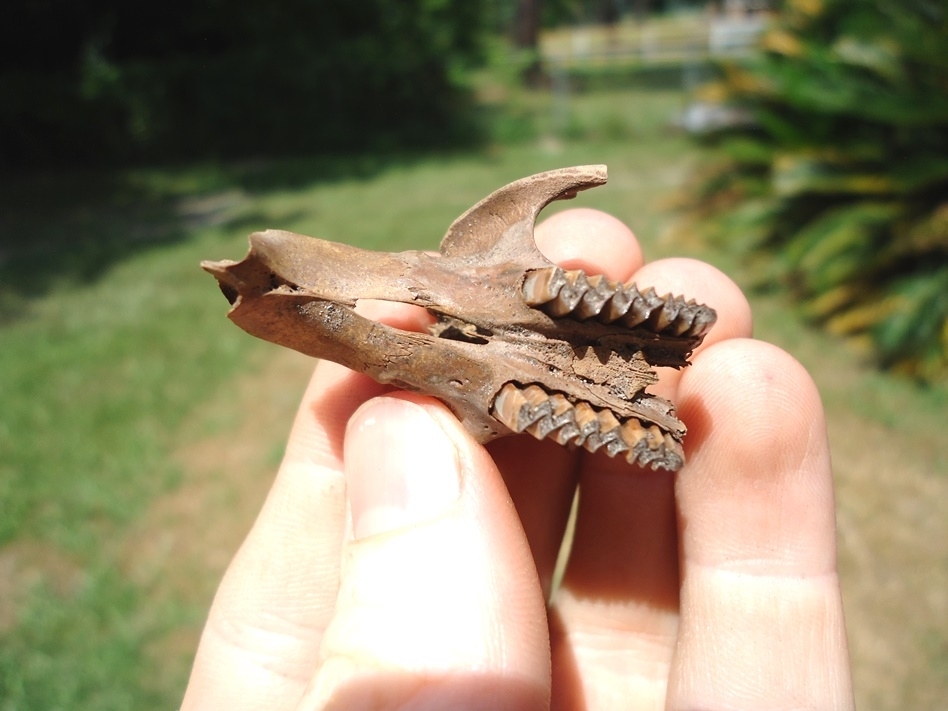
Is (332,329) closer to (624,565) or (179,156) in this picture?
(624,565)

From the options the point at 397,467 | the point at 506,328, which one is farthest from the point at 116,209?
the point at 397,467

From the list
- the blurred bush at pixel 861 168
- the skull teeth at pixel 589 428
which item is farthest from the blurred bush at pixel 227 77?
the skull teeth at pixel 589 428

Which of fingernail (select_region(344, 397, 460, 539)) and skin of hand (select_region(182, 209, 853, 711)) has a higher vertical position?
fingernail (select_region(344, 397, 460, 539))

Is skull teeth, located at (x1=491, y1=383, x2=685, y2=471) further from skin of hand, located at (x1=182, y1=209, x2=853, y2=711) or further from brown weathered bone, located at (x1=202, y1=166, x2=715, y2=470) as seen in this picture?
skin of hand, located at (x1=182, y1=209, x2=853, y2=711)

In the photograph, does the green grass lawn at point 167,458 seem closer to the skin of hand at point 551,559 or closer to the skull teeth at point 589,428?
the skin of hand at point 551,559

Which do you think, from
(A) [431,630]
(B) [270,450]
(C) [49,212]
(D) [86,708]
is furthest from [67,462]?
(C) [49,212]

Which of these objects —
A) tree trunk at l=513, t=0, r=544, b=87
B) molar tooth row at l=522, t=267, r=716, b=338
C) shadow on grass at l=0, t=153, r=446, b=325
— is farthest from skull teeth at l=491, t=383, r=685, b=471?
tree trunk at l=513, t=0, r=544, b=87
